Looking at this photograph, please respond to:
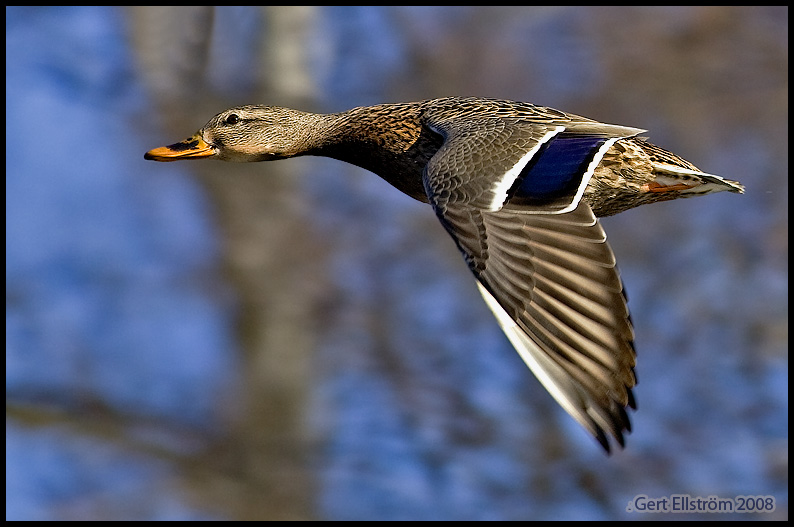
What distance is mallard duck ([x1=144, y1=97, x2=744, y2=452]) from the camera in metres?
3.78

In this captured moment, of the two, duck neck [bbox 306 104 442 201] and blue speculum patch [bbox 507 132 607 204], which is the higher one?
duck neck [bbox 306 104 442 201]

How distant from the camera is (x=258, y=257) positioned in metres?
11.1

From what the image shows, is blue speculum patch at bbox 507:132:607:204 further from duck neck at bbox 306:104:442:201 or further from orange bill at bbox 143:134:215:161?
orange bill at bbox 143:134:215:161

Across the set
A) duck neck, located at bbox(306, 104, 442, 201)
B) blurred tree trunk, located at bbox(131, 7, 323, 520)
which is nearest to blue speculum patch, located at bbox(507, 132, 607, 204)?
duck neck, located at bbox(306, 104, 442, 201)

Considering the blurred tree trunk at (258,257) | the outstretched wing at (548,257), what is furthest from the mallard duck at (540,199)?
the blurred tree trunk at (258,257)

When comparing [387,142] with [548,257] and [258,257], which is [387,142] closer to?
[548,257]

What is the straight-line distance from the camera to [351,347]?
35.4 ft

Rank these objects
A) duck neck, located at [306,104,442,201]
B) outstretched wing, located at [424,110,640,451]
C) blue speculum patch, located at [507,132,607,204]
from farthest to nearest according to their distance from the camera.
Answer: duck neck, located at [306,104,442,201] → blue speculum patch, located at [507,132,607,204] → outstretched wing, located at [424,110,640,451]

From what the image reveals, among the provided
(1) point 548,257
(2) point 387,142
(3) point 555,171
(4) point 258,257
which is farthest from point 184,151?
(4) point 258,257

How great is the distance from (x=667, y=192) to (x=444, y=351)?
18.1 ft

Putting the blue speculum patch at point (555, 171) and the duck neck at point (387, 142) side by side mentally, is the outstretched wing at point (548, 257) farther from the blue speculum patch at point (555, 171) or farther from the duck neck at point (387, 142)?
the duck neck at point (387, 142)

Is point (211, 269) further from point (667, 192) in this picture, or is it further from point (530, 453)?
point (667, 192)

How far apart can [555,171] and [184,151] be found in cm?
168

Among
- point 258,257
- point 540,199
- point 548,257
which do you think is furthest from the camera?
point 258,257
